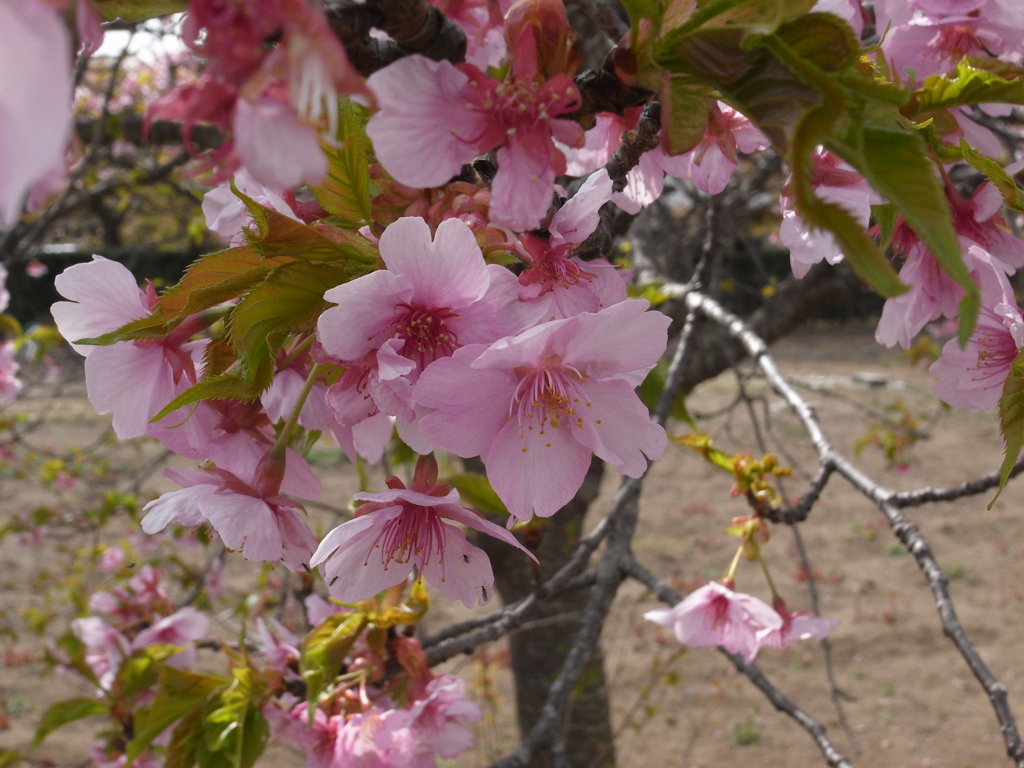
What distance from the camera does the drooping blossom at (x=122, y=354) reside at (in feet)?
2.59

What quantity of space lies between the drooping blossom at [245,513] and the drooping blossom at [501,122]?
378mm

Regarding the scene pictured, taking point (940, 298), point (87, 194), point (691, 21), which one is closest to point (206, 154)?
point (691, 21)

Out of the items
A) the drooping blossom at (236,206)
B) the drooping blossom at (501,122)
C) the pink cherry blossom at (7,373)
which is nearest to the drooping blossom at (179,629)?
the drooping blossom at (236,206)

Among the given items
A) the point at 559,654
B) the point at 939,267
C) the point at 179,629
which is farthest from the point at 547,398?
the point at 559,654

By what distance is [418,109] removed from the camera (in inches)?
23.8

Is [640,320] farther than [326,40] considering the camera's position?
Yes

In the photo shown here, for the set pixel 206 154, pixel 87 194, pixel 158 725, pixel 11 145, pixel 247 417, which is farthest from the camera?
pixel 87 194

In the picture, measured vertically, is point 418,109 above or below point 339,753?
above

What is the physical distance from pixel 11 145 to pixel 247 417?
0.53m

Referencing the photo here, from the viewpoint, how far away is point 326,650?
4.14ft

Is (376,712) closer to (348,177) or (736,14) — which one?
(348,177)

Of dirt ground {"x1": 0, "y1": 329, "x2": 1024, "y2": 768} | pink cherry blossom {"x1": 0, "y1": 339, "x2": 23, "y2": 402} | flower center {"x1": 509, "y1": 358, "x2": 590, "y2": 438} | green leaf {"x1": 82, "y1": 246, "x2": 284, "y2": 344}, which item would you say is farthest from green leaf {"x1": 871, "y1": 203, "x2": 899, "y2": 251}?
pink cherry blossom {"x1": 0, "y1": 339, "x2": 23, "y2": 402}

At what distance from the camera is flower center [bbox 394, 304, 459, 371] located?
742 mm

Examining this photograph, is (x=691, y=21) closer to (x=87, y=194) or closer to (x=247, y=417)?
(x=247, y=417)
